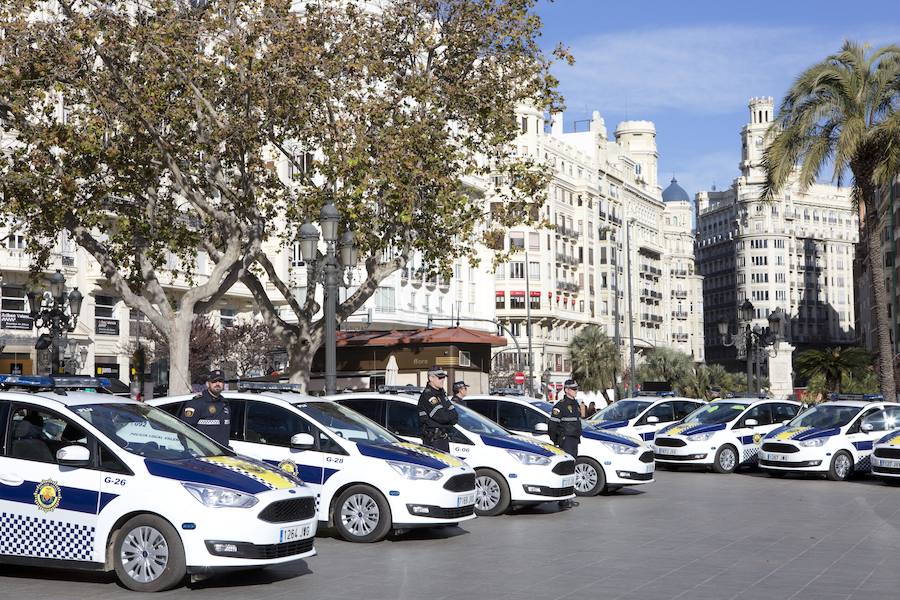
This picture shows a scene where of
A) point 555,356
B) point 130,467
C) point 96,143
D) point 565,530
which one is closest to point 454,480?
point 565,530

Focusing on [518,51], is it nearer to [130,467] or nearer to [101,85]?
[101,85]

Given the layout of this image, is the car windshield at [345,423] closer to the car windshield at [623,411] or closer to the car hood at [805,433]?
the car hood at [805,433]

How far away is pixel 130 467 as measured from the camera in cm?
1063

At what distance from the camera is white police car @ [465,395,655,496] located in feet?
65.6

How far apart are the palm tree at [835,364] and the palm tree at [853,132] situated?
713 inches

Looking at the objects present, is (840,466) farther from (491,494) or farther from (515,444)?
(491,494)

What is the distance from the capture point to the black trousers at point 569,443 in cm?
1897

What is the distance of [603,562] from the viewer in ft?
40.6

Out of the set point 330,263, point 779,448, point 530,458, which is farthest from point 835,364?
point 530,458

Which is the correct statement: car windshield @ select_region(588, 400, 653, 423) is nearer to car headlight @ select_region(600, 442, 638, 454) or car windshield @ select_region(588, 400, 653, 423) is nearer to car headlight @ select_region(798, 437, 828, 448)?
car headlight @ select_region(798, 437, 828, 448)

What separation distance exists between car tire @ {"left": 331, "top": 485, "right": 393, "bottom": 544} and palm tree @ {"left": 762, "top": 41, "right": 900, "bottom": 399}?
2015 cm

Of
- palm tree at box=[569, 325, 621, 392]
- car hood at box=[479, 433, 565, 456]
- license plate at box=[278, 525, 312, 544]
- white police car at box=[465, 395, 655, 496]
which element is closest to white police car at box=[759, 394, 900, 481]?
white police car at box=[465, 395, 655, 496]

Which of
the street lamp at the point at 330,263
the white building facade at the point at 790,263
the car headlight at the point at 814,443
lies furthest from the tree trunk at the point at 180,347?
the white building facade at the point at 790,263

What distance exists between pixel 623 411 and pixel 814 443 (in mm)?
5811
